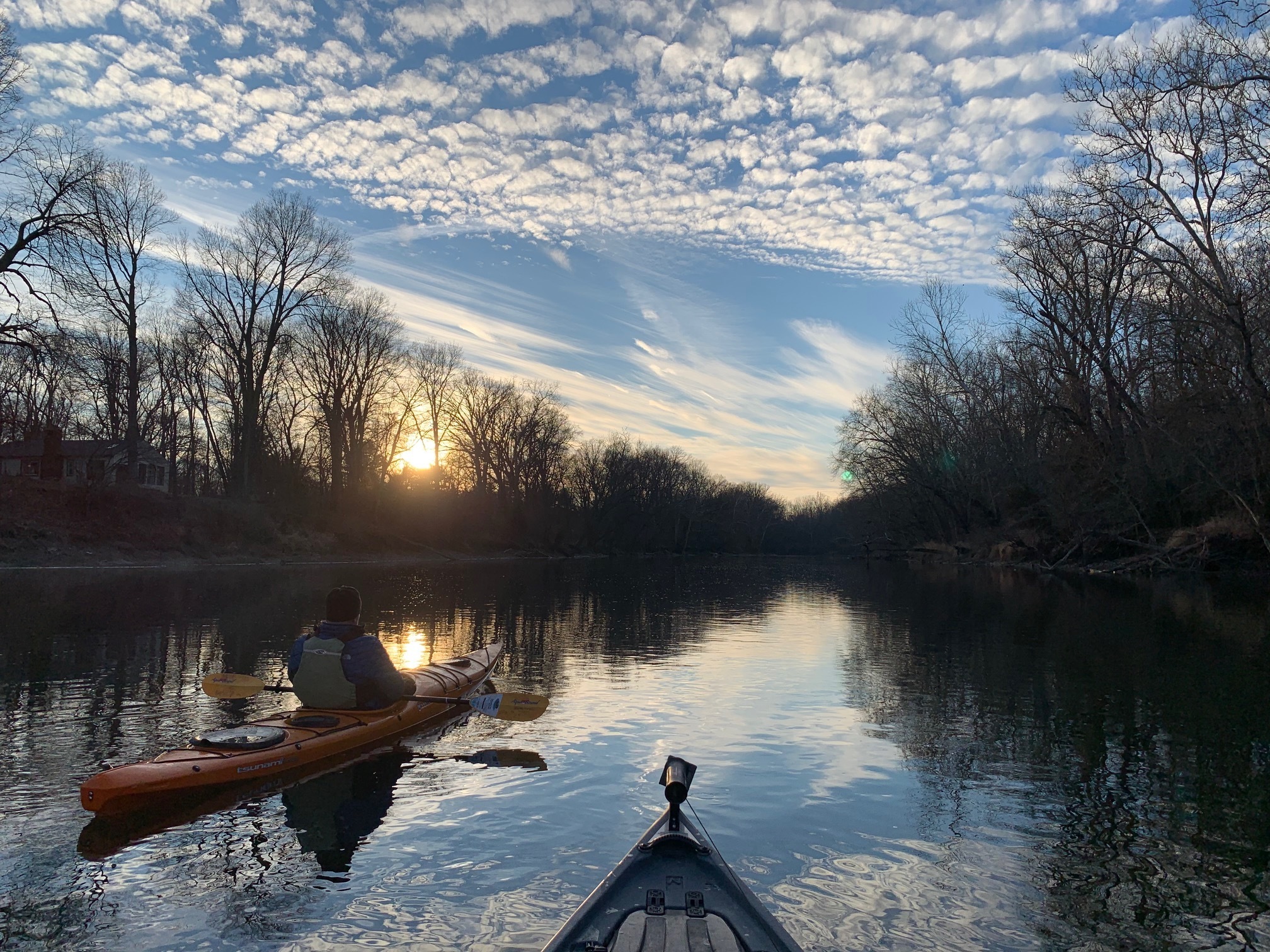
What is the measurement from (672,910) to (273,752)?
14.9ft

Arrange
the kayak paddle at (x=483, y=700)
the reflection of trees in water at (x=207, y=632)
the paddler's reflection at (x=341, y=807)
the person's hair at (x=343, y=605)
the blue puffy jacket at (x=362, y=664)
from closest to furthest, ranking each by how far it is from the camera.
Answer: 1. the paddler's reflection at (x=341, y=807)
2. the person's hair at (x=343, y=605)
3. the blue puffy jacket at (x=362, y=664)
4. the reflection of trees in water at (x=207, y=632)
5. the kayak paddle at (x=483, y=700)

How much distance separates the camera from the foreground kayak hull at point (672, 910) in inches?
147

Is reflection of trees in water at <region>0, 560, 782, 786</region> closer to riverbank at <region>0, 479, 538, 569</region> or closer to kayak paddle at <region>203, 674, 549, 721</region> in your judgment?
kayak paddle at <region>203, 674, 549, 721</region>

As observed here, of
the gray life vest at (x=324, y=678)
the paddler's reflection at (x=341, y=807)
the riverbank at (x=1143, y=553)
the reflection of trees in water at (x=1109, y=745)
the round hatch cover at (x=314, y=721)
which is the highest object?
the riverbank at (x=1143, y=553)

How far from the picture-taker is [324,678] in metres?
8.36

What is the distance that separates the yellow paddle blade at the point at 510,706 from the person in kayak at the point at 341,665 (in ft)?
3.49

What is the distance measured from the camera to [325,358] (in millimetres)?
49438

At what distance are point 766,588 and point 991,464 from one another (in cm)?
2265

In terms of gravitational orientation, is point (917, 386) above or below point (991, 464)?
above

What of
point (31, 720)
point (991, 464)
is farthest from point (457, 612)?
point (991, 464)

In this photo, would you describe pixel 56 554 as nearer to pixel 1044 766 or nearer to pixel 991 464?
pixel 1044 766

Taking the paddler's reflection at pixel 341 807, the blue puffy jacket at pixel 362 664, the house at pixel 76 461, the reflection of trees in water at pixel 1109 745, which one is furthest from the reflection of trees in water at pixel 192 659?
the house at pixel 76 461

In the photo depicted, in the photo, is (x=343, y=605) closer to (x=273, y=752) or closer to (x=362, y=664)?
(x=362, y=664)

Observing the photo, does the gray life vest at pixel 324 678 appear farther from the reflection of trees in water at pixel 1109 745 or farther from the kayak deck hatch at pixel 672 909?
the reflection of trees in water at pixel 1109 745
